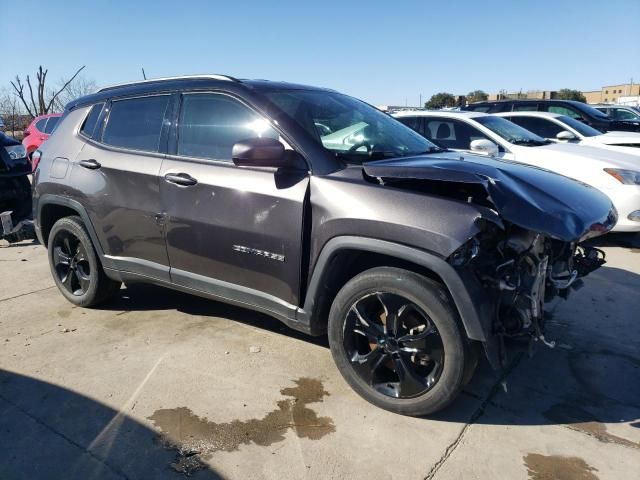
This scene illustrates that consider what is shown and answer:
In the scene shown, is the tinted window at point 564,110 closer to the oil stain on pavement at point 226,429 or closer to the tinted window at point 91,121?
the tinted window at point 91,121

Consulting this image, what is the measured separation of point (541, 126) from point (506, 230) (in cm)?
727

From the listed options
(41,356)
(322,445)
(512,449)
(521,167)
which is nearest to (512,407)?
(512,449)

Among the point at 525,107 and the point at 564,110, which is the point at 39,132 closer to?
the point at 525,107

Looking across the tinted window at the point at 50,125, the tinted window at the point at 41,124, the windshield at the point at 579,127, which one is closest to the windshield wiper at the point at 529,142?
the windshield at the point at 579,127

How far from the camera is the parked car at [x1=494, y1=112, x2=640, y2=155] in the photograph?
860 cm

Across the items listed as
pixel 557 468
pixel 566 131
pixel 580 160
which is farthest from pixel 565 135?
pixel 557 468

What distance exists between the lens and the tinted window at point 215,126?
3.33m

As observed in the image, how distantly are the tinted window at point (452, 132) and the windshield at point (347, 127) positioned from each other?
136 inches

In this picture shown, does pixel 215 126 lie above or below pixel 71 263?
above

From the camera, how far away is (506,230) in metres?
2.71

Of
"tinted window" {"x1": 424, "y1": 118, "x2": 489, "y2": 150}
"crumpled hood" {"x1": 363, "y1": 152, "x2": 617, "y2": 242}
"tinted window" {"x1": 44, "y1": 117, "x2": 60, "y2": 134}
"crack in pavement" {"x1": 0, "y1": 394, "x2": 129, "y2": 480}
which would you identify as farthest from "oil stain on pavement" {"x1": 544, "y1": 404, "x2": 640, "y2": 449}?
"tinted window" {"x1": 44, "y1": 117, "x2": 60, "y2": 134}

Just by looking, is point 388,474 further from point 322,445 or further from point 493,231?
point 493,231

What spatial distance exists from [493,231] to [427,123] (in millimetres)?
5253

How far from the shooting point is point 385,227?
107 inches
